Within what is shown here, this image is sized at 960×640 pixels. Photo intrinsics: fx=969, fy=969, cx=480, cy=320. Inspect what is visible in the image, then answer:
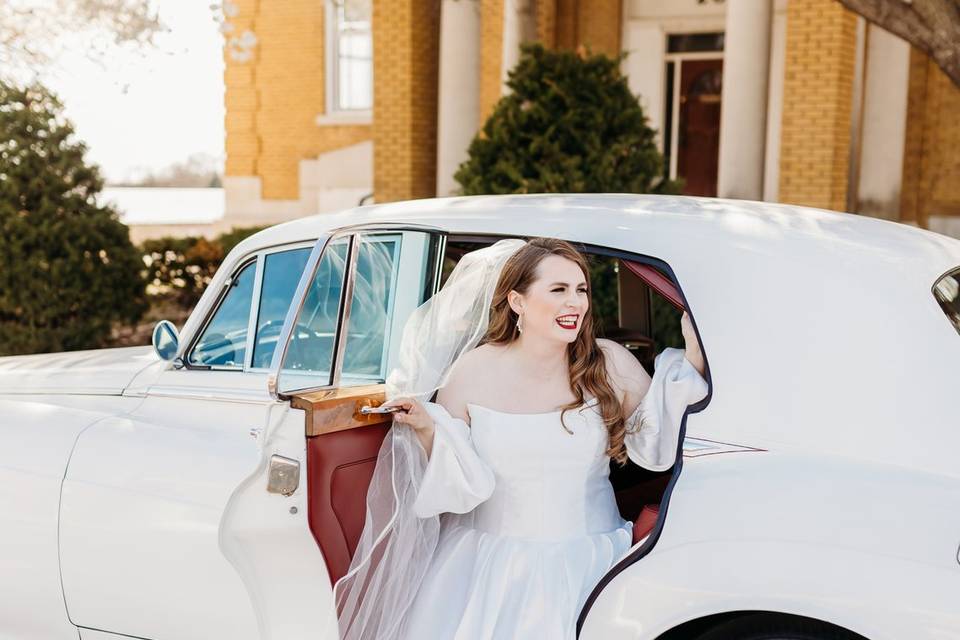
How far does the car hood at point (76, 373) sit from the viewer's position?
3637 millimetres

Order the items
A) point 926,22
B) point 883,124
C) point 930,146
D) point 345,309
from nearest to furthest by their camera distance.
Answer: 1. point 345,309
2. point 926,22
3. point 883,124
4. point 930,146

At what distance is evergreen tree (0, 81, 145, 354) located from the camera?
Answer: 346 inches

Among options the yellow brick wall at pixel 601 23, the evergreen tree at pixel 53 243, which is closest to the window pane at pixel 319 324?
the evergreen tree at pixel 53 243

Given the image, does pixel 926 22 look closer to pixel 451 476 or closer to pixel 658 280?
pixel 658 280

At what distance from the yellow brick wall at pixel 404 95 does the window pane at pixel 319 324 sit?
33.8 feet

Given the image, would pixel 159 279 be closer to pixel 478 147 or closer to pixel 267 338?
pixel 478 147

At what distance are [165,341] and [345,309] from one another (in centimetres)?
105

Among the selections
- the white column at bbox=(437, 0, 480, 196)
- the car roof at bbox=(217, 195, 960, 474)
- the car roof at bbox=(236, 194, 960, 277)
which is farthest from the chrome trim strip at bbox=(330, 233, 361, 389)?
the white column at bbox=(437, 0, 480, 196)

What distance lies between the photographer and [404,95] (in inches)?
520

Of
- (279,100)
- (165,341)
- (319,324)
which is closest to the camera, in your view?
(319,324)

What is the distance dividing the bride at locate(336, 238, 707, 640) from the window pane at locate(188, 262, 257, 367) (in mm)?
845

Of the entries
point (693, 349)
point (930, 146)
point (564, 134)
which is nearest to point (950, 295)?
point (693, 349)

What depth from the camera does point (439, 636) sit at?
286cm

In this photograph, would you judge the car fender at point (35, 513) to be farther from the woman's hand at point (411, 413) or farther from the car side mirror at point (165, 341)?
the woman's hand at point (411, 413)
